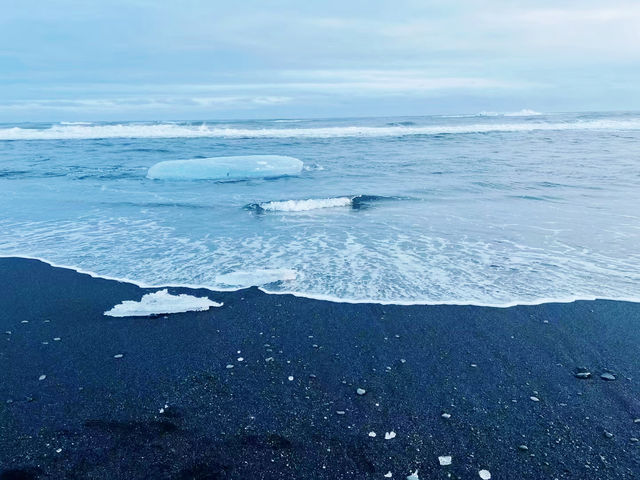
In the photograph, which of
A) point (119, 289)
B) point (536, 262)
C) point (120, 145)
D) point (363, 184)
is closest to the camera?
point (119, 289)

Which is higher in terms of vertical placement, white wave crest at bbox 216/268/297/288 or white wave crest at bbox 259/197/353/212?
white wave crest at bbox 259/197/353/212

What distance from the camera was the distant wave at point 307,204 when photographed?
874cm

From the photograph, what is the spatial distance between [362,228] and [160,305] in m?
3.66

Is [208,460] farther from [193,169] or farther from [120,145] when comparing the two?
[120,145]

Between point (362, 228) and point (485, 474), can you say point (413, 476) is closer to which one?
point (485, 474)

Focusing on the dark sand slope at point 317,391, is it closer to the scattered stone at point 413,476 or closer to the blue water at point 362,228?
the scattered stone at point 413,476

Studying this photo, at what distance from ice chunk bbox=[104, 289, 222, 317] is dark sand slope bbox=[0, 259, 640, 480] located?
0.12 m

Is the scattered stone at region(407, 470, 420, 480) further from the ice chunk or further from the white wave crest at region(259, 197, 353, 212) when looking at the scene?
the white wave crest at region(259, 197, 353, 212)

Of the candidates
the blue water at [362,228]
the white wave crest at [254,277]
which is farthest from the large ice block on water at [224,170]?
the white wave crest at [254,277]

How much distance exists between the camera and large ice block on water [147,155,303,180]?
41.4ft

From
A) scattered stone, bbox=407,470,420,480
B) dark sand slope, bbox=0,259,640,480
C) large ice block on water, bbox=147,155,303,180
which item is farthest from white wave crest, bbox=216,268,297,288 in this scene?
large ice block on water, bbox=147,155,303,180

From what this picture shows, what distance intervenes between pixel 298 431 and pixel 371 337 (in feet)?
4.04

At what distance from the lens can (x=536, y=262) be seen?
17.6 feet

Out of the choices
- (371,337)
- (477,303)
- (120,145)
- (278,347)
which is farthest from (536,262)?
(120,145)
